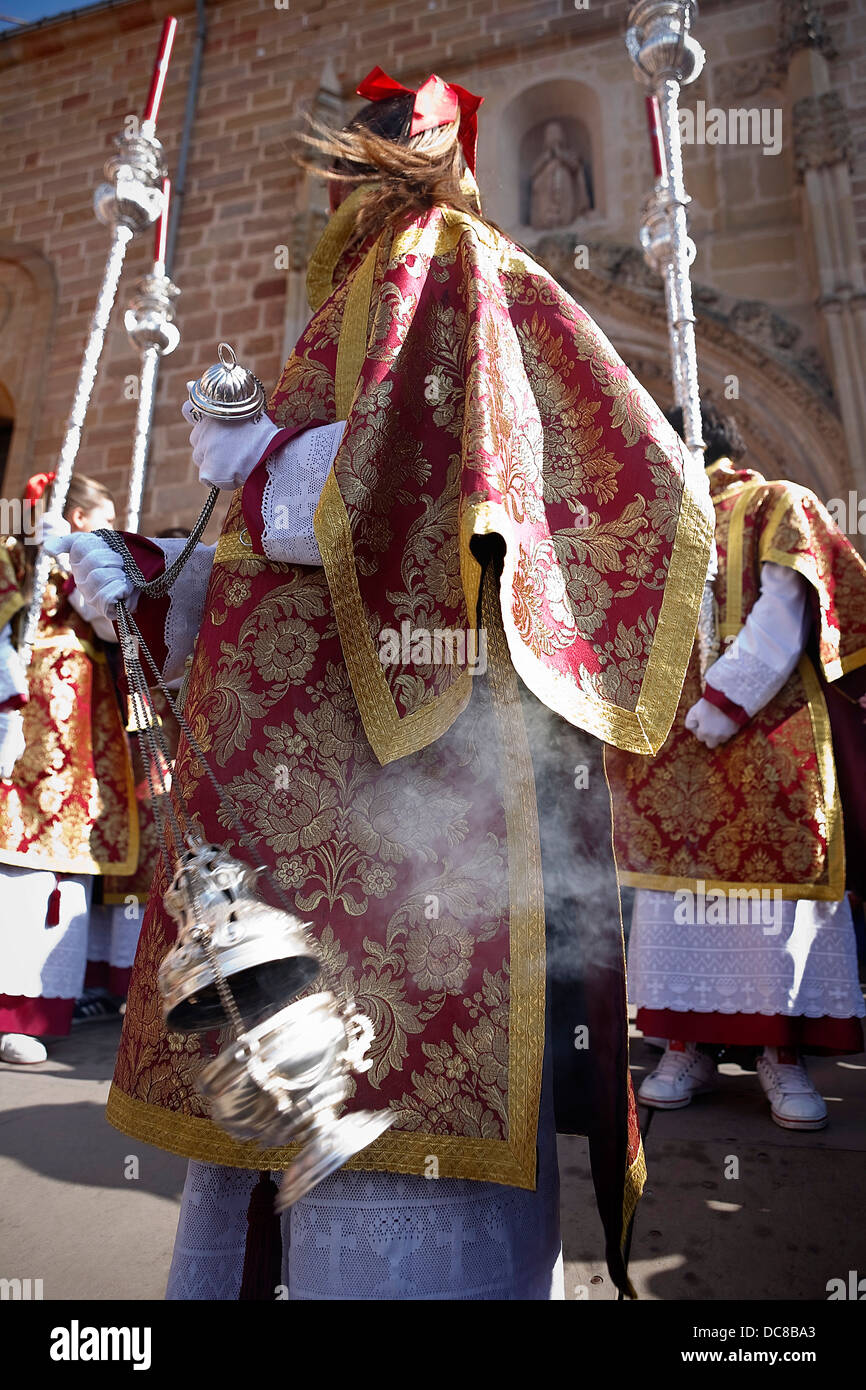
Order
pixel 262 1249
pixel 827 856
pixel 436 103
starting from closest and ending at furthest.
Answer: pixel 262 1249
pixel 436 103
pixel 827 856

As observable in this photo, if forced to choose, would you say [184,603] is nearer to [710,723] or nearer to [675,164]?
[710,723]

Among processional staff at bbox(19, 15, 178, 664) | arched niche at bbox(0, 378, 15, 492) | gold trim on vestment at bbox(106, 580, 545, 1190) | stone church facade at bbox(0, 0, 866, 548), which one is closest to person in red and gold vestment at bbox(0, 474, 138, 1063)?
processional staff at bbox(19, 15, 178, 664)

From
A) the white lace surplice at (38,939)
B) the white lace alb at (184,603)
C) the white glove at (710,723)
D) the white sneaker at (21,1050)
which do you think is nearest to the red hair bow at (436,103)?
the white lace alb at (184,603)

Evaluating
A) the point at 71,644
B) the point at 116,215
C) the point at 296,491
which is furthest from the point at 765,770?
the point at 116,215

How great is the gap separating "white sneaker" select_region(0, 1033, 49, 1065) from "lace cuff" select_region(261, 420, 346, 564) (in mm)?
2626

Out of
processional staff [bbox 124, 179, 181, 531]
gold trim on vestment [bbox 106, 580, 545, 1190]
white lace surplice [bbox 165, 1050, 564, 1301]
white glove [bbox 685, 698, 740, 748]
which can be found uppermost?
processional staff [bbox 124, 179, 181, 531]

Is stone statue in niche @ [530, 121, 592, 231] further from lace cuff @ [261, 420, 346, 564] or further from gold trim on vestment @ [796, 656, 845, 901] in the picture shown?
lace cuff @ [261, 420, 346, 564]

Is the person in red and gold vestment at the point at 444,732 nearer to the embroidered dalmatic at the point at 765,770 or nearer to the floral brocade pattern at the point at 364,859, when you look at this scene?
the floral brocade pattern at the point at 364,859

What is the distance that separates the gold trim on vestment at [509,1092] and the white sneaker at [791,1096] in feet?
5.36

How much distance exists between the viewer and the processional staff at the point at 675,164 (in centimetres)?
269

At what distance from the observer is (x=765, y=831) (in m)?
2.52

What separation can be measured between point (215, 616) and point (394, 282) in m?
0.53

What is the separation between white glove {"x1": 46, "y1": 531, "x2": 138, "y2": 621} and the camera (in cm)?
120

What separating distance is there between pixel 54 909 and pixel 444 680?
8.91ft
